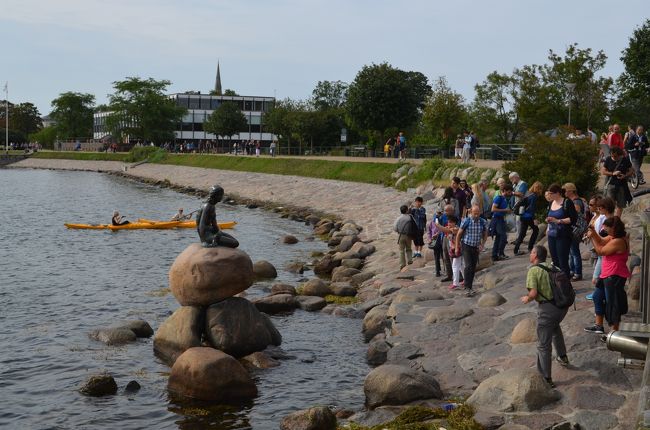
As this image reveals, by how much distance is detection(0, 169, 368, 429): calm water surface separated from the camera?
12711mm

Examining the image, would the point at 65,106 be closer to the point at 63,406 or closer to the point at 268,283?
the point at 268,283

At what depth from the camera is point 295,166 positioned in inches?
2346

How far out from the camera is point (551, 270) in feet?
37.6

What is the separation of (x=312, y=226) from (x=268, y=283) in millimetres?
15712

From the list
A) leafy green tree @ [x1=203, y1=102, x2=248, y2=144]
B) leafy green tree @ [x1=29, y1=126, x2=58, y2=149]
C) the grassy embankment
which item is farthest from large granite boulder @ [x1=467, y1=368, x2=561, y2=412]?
leafy green tree @ [x1=29, y1=126, x2=58, y2=149]

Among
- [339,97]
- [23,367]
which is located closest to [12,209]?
[23,367]

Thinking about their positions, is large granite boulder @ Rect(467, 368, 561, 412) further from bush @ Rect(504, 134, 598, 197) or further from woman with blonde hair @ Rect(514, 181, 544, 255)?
bush @ Rect(504, 134, 598, 197)

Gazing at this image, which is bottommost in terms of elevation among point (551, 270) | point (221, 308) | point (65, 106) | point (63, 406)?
point (63, 406)

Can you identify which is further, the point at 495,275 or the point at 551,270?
the point at 495,275

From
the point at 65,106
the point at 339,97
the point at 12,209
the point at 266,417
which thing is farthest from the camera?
the point at 65,106

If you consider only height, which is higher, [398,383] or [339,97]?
[339,97]

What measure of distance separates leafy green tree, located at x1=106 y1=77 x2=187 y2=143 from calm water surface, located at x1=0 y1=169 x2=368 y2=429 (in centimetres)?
7754

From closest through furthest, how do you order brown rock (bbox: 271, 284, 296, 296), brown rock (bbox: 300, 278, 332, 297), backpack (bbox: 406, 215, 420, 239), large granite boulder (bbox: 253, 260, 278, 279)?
brown rock (bbox: 271, 284, 296, 296) → brown rock (bbox: 300, 278, 332, 297) → backpack (bbox: 406, 215, 420, 239) → large granite boulder (bbox: 253, 260, 278, 279)

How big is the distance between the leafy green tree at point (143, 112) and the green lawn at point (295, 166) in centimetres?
1653
